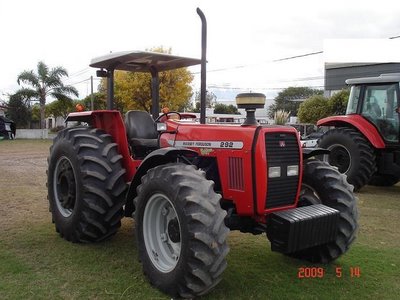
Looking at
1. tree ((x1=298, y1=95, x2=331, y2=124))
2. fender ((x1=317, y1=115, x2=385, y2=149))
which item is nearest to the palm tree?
tree ((x1=298, y1=95, x2=331, y2=124))

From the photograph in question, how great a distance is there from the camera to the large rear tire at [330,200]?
431 centimetres

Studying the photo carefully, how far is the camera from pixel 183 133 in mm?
4582

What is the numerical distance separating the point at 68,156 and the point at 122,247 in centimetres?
125

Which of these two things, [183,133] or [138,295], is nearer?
[138,295]

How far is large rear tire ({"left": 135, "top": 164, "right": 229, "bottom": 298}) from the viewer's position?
11.3ft

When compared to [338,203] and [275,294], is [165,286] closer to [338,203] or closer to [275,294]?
[275,294]

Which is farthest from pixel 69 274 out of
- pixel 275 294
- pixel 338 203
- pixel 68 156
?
pixel 338 203

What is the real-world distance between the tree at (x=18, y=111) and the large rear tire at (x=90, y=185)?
38.2 m

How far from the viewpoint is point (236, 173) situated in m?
4.06

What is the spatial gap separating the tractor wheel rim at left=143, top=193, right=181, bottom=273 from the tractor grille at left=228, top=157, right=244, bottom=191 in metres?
0.61

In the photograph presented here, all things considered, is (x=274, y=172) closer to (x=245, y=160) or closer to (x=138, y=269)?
(x=245, y=160)

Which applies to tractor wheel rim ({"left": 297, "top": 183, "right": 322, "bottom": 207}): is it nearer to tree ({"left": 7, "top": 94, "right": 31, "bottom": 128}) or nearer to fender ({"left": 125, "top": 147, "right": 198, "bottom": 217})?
A: fender ({"left": 125, "top": 147, "right": 198, "bottom": 217})

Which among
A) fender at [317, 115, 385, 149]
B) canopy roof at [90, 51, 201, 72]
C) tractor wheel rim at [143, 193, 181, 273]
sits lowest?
tractor wheel rim at [143, 193, 181, 273]

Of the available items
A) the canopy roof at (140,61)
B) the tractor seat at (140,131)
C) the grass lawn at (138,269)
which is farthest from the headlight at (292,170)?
the canopy roof at (140,61)
